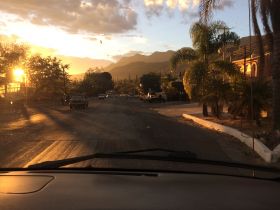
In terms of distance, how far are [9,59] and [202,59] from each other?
44668mm

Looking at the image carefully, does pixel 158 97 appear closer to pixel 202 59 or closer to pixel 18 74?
pixel 18 74

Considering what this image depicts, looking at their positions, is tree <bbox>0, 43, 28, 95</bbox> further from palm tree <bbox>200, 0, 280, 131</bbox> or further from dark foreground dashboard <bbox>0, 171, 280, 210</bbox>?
dark foreground dashboard <bbox>0, 171, 280, 210</bbox>

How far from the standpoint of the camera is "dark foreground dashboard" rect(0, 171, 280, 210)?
117 inches

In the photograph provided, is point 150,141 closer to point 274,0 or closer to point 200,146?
point 200,146

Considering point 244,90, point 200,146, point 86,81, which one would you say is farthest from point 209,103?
point 86,81

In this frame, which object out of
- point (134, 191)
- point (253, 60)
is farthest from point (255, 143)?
point (253, 60)

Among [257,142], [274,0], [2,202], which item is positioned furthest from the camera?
[274,0]

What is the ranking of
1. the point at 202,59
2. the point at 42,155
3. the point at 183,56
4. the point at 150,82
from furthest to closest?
the point at 150,82 → the point at 183,56 → the point at 202,59 → the point at 42,155

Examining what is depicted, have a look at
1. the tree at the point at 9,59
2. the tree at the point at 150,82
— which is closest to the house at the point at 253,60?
the tree at the point at 9,59

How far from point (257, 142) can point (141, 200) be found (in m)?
12.2

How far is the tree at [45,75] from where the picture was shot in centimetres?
8694

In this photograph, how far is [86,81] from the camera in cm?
16038

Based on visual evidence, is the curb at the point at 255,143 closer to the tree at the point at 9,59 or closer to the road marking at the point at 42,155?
the road marking at the point at 42,155

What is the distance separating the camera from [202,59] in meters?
32.7
